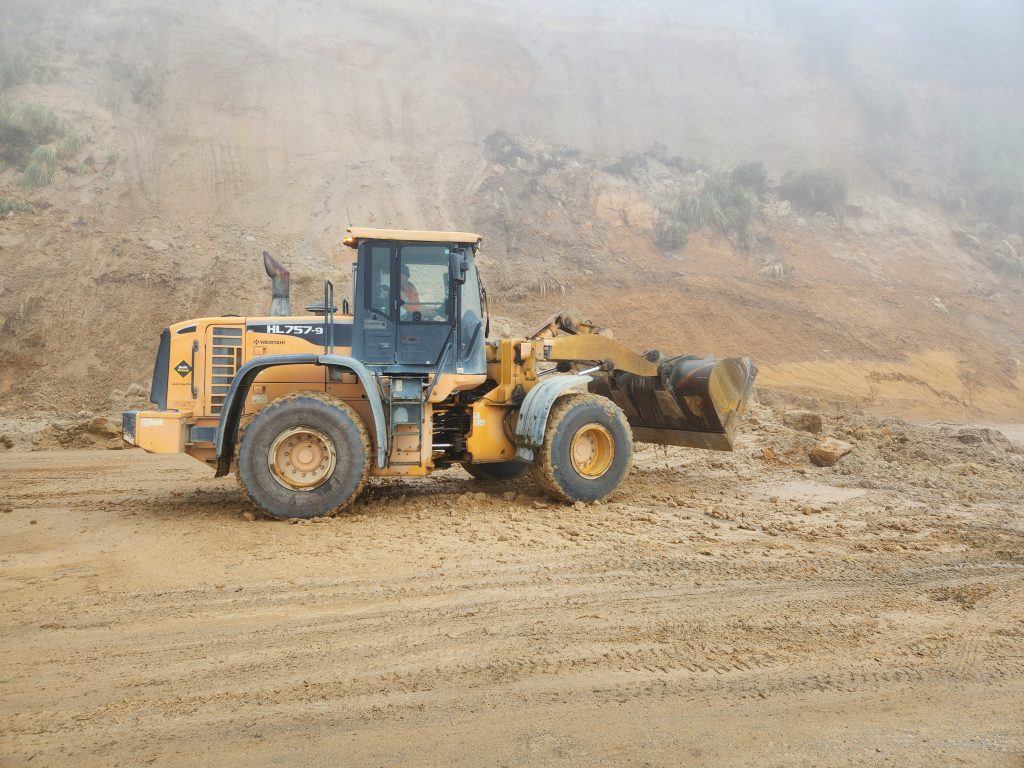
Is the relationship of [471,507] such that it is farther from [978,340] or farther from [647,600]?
[978,340]

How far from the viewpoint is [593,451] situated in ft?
26.6

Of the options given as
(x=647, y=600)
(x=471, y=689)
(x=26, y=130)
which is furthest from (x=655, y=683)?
(x=26, y=130)

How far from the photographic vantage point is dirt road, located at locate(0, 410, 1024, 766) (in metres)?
3.17

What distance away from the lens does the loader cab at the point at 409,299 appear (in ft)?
24.4

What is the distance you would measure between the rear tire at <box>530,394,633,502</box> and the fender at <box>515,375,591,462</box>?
13cm

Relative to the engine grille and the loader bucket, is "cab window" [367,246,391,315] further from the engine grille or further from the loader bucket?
the loader bucket

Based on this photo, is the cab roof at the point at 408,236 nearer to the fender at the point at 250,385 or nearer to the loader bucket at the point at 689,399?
the fender at the point at 250,385

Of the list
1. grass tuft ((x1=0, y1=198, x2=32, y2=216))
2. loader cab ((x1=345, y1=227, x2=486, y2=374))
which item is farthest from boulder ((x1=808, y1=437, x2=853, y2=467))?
grass tuft ((x1=0, y1=198, x2=32, y2=216))

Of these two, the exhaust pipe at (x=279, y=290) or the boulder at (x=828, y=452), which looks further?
the boulder at (x=828, y=452)

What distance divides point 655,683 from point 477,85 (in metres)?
33.7

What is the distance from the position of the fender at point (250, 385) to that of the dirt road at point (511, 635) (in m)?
0.64

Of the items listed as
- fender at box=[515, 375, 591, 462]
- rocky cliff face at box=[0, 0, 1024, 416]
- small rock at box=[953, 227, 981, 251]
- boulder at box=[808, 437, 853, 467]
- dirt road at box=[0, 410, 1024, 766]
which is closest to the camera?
dirt road at box=[0, 410, 1024, 766]

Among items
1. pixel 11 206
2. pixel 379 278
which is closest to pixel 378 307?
pixel 379 278

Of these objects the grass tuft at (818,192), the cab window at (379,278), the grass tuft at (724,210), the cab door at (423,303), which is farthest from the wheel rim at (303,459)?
the grass tuft at (818,192)
